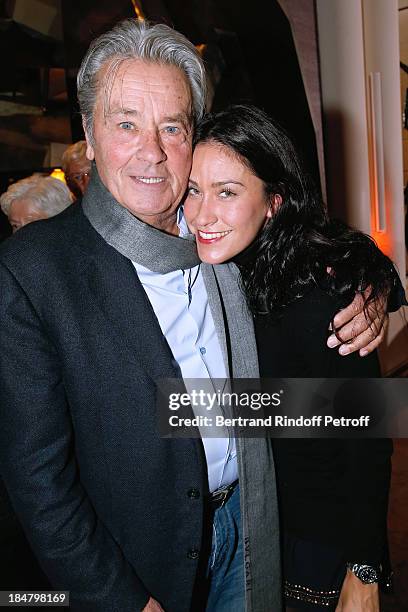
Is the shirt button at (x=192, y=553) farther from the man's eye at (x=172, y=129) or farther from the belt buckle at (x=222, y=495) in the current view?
the man's eye at (x=172, y=129)

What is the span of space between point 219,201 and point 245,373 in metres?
0.39

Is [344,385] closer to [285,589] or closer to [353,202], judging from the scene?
[285,589]

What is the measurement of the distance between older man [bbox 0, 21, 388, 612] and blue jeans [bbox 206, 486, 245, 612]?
12 millimetres

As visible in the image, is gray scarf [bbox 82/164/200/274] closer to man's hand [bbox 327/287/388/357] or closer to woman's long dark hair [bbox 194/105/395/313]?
woman's long dark hair [bbox 194/105/395/313]

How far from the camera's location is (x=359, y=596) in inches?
46.3

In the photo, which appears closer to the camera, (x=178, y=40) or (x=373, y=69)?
(x=178, y=40)

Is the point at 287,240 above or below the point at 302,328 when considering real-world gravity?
above

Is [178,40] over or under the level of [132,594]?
over

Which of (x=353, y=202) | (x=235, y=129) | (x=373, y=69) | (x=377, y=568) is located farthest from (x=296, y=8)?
(x=377, y=568)

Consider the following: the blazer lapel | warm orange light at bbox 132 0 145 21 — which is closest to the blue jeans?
the blazer lapel

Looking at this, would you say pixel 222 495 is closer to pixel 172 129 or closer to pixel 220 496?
pixel 220 496

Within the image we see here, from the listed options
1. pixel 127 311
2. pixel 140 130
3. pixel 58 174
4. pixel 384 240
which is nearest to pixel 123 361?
pixel 127 311

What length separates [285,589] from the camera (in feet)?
4.15

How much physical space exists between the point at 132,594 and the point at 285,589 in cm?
48
